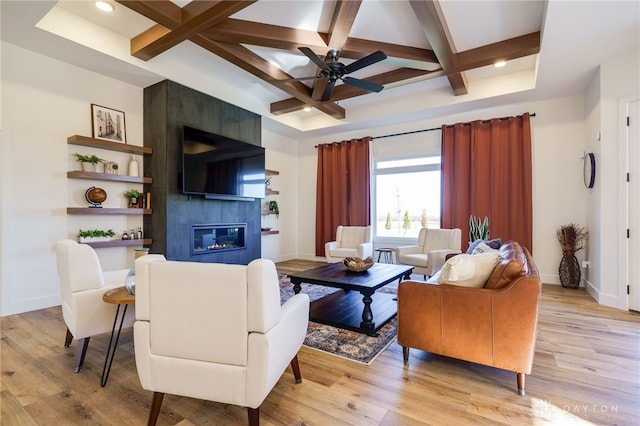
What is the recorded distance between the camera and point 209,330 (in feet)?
4.65

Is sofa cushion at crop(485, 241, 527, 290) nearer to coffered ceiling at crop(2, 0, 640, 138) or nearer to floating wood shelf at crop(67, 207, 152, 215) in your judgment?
coffered ceiling at crop(2, 0, 640, 138)

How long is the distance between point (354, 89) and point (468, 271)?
3.68 metres

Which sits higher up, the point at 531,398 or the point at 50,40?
the point at 50,40

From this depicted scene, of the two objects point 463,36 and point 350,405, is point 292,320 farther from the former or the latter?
point 463,36

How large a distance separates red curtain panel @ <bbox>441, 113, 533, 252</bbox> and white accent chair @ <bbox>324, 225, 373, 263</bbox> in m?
1.40

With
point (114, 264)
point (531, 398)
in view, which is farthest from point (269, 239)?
point (531, 398)

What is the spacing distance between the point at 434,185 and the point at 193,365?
5.29 m

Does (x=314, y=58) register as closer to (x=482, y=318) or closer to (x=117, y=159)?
(x=482, y=318)

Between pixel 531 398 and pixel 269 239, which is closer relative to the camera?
pixel 531 398

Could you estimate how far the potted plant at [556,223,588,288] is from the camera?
4379 mm

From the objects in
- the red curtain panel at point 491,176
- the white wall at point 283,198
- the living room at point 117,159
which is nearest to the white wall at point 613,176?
Answer: the living room at point 117,159

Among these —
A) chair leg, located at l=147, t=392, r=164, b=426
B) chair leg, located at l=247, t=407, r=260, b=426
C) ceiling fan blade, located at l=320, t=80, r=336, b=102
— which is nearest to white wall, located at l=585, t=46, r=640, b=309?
ceiling fan blade, located at l=320, t=80, r=336, b=102

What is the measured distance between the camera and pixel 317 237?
6.82 metres

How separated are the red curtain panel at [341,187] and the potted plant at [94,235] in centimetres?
394
